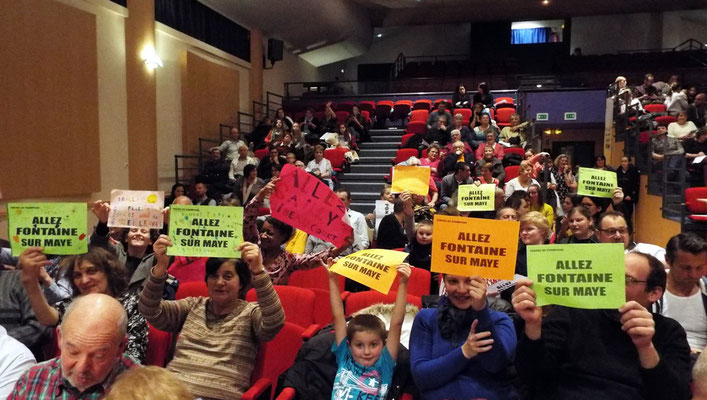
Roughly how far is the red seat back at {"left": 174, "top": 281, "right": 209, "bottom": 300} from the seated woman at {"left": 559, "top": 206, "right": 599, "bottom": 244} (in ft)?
8.00

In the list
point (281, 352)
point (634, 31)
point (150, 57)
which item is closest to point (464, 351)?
point (281, 352)

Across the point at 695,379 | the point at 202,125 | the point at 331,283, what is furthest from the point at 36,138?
the point at 695,379

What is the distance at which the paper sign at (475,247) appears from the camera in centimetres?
192

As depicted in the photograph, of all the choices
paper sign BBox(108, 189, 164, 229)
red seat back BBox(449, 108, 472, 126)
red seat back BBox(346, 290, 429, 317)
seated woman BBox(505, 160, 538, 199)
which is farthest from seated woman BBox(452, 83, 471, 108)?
paper sign BBox(108, 189, 164, 229)

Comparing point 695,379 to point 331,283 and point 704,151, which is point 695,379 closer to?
point 331,283

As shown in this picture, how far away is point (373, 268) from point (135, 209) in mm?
1484

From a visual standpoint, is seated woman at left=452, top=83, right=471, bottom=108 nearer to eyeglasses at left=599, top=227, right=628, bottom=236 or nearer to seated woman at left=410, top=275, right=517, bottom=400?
eyeglasses at left=599, top=227, right=628, bottom=236

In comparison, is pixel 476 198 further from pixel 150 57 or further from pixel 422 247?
pixel 150 57

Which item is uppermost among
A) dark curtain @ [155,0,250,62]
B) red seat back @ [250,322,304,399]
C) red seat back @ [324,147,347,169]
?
dark curtain @ [155,0,250,62]

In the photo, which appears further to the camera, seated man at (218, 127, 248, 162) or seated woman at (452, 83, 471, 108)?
seated woman at (452, 83, 471, 108)

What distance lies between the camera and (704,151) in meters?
7.04

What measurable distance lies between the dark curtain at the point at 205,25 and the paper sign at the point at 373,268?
840 cm

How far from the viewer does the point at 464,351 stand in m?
1.94

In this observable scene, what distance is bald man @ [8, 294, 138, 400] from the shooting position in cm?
158
